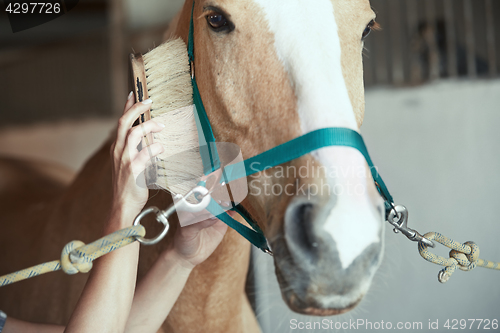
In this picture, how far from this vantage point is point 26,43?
6.20 metres

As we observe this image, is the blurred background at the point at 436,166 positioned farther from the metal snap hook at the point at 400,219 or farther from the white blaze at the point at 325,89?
the white blaze at the point at 325,89

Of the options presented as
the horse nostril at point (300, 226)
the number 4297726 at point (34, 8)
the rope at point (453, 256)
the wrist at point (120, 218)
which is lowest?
the rope at point (453, 256)

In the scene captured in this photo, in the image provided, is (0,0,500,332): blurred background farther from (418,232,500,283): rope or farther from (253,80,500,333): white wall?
(418,232,500,283): rope

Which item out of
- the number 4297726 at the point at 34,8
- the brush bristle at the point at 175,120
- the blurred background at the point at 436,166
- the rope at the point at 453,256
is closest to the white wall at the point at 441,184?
the blurred background at the point at 436,166

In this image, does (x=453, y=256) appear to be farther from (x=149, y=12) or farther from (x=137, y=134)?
(x=149, y=12)

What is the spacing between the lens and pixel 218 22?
85cm

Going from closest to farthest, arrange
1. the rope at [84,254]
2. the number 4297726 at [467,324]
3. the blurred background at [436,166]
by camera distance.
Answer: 1. the rope at [84,254]
2. the number 4297726 at [467,324]
3. the blurred background at [436,166]

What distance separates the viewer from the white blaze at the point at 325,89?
0.62 metres

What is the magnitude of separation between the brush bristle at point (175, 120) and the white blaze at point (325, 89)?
0.32 meters

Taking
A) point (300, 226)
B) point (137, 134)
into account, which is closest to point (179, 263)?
point (137, 134)

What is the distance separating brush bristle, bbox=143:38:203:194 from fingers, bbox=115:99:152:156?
0.05 m

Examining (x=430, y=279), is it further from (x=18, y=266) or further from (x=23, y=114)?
(x=23, y=114)

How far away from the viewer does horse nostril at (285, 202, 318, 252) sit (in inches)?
25.0

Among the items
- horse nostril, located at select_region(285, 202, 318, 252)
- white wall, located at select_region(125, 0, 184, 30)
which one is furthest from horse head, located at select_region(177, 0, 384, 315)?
white wall, located at select_region(125, 0, 184, 30)
